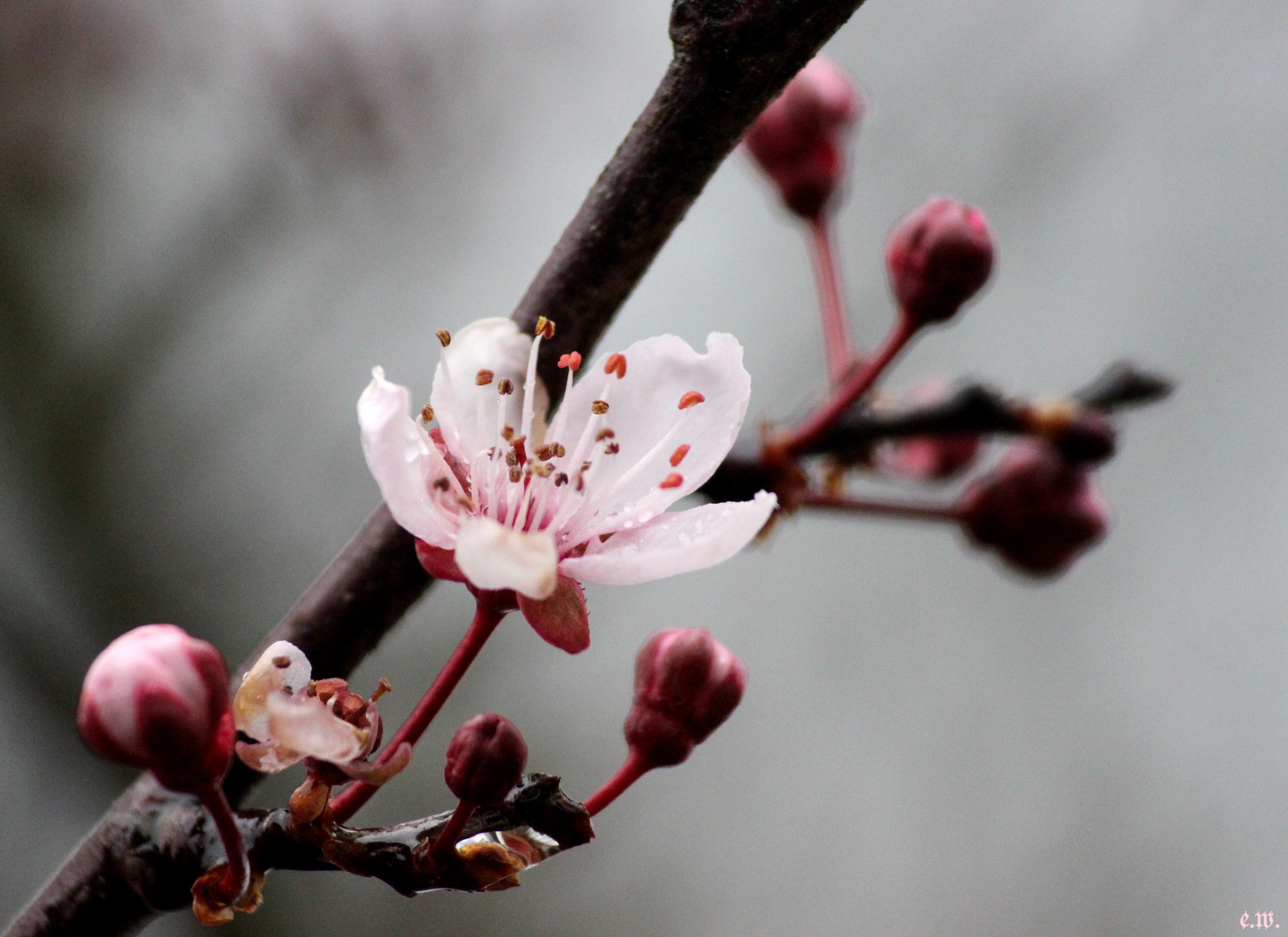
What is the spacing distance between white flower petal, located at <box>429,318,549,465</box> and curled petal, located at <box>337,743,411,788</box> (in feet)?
0.67

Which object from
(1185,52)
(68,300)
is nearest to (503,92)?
(68,300)

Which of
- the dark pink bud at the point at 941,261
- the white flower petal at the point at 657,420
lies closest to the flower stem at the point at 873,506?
the dark pink bud at the point at 941,261

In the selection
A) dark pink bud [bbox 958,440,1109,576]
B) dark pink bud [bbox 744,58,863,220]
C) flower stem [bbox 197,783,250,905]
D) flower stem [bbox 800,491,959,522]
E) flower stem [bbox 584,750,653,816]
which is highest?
dark pink bud [bbox 744,58,863,220]

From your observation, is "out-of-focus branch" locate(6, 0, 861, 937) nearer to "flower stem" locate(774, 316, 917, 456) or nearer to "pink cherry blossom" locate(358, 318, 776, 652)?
"pink cherry blossom" locate(358, 318, 776, 652)

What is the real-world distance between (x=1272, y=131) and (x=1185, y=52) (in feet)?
1.46

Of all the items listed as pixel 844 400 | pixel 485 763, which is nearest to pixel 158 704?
pixel 485 763

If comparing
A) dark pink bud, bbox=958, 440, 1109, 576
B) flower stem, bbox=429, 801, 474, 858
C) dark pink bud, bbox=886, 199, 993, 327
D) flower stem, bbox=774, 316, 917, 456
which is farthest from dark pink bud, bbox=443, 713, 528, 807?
dark pink bud, bbox=958, 440, 1109, 576

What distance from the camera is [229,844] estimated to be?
21.6 inches

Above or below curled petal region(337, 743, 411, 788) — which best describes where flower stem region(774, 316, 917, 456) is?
above

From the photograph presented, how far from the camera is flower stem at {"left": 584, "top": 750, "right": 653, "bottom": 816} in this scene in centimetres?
61

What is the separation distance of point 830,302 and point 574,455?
56cm

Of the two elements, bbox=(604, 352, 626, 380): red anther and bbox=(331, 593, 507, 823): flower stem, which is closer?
bbox=(331, 593, 507, 823): flower stem

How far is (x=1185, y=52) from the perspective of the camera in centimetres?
357

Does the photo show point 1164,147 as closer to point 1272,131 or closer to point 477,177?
point 1272,131
